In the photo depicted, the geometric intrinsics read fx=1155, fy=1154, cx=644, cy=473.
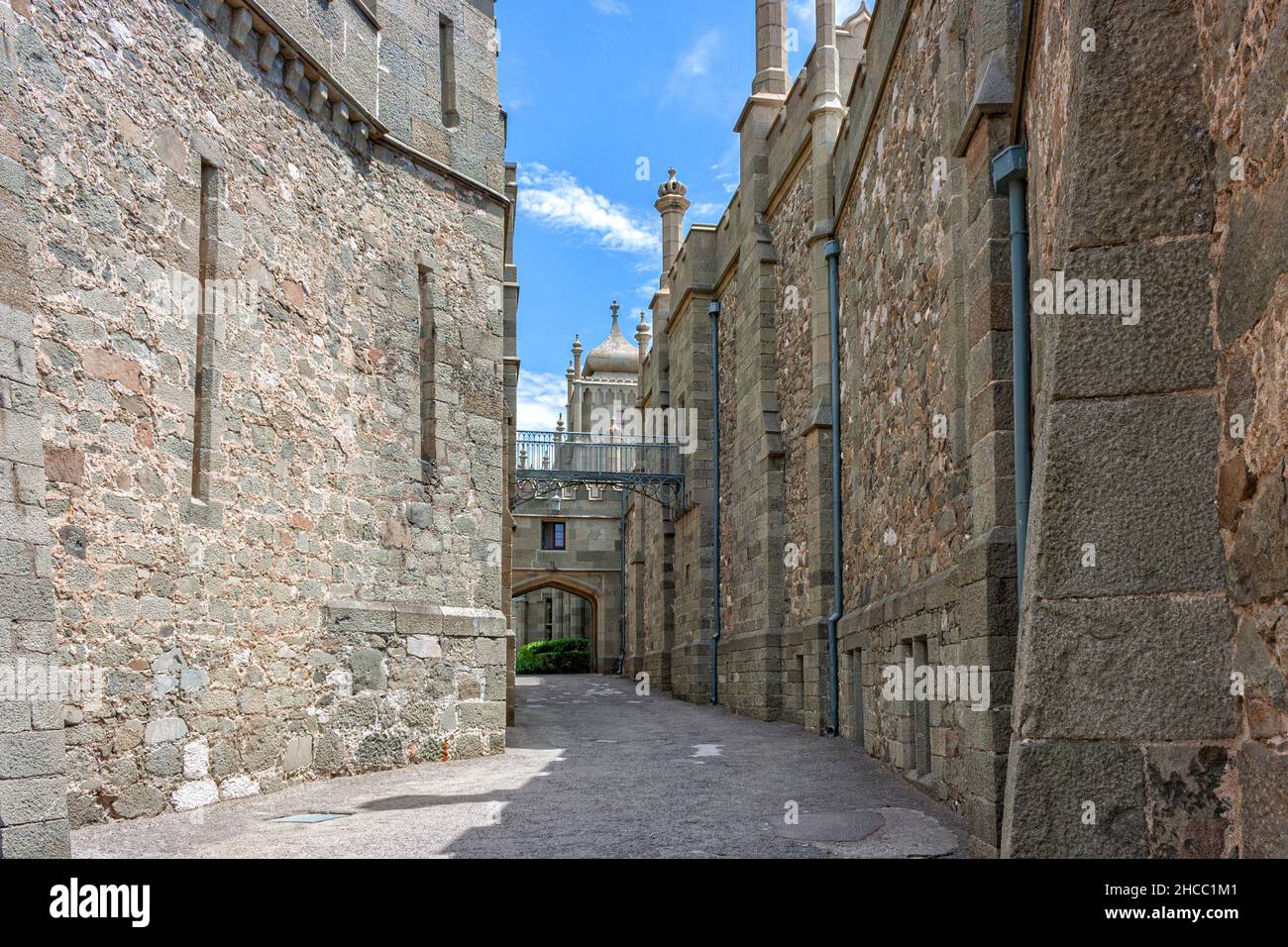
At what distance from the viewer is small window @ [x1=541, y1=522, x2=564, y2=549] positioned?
33.7 metres

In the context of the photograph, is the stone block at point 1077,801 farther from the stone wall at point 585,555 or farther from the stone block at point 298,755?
the stone wall at point 585,555

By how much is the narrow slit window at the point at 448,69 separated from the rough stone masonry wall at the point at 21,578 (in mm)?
5975

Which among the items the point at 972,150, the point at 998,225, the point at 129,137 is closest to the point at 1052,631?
the point at 998,225

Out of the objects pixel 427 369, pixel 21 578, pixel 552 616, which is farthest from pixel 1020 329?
pixel 552 616

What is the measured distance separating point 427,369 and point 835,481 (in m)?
4.58

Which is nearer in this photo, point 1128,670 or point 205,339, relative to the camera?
point 1128,670

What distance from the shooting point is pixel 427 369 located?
431 inches

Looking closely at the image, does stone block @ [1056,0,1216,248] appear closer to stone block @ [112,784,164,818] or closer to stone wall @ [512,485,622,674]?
stone block @ [112,784,164,818]

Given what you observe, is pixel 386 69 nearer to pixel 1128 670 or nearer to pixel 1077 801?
pixel 1128 670

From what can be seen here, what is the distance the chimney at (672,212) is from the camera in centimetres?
2648

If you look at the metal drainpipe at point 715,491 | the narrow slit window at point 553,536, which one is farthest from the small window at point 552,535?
the metal drainpipe at point 715,491

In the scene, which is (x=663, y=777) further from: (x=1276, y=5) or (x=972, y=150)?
(x=1276, y=5)

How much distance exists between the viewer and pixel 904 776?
890cm
